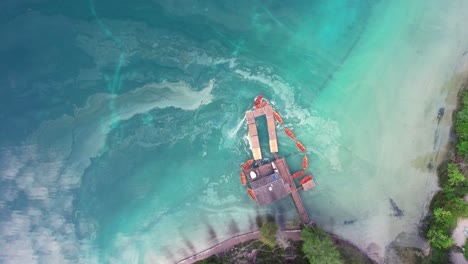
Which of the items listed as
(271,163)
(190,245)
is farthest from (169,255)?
(271,163)

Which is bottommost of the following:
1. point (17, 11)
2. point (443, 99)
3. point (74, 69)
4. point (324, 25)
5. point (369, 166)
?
point (369, 166)

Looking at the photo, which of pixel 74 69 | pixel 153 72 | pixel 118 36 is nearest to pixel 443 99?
pixel 153 72

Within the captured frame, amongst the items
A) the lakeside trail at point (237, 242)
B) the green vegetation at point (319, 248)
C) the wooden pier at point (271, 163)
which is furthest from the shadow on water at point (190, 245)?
the green vegetation at point (319, 248)

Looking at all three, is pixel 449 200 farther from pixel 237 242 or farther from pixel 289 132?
pixel 237 242

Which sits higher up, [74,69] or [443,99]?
[74,69]

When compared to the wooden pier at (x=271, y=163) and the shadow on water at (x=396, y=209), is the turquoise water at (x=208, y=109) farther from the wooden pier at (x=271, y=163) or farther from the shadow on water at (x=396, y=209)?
the wooden pier at (x=271, y=163)

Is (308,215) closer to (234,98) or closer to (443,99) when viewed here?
(234,98)
